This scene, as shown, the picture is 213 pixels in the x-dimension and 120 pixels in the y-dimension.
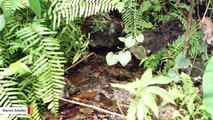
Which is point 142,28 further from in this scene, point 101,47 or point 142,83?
point 142,83

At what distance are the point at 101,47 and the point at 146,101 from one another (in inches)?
57.6

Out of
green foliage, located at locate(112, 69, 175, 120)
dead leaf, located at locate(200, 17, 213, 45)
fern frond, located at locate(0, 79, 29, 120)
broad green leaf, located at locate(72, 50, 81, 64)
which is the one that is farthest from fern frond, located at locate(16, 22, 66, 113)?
dead leaf, located at locate(200, 17, 213, 45)

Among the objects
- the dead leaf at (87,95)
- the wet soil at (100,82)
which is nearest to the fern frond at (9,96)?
the wet soil at (100,82)

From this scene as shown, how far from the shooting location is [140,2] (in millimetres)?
3285

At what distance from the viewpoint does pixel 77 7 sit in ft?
7.94

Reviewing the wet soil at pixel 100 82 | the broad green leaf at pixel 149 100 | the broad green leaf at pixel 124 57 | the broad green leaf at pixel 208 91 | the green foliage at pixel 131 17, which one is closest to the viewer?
the broad green leaf at pixel 208 91

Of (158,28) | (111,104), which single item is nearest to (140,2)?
(158,28)

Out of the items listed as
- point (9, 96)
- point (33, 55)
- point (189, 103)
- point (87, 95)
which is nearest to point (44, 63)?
point (33, 55)

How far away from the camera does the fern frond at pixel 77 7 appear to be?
2400 mm

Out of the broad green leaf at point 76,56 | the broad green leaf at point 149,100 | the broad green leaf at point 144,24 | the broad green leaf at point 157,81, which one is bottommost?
the broad green leaf at point 76,56

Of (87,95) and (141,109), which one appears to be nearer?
(141,109)

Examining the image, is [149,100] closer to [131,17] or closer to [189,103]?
[189,103]

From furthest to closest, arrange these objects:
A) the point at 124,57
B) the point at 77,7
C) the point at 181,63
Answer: the point at 77,7
the point at 181,63
the point at 124,57

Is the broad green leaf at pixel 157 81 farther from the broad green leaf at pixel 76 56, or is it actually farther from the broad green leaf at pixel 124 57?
the broad green leaf at pixel 76 56
